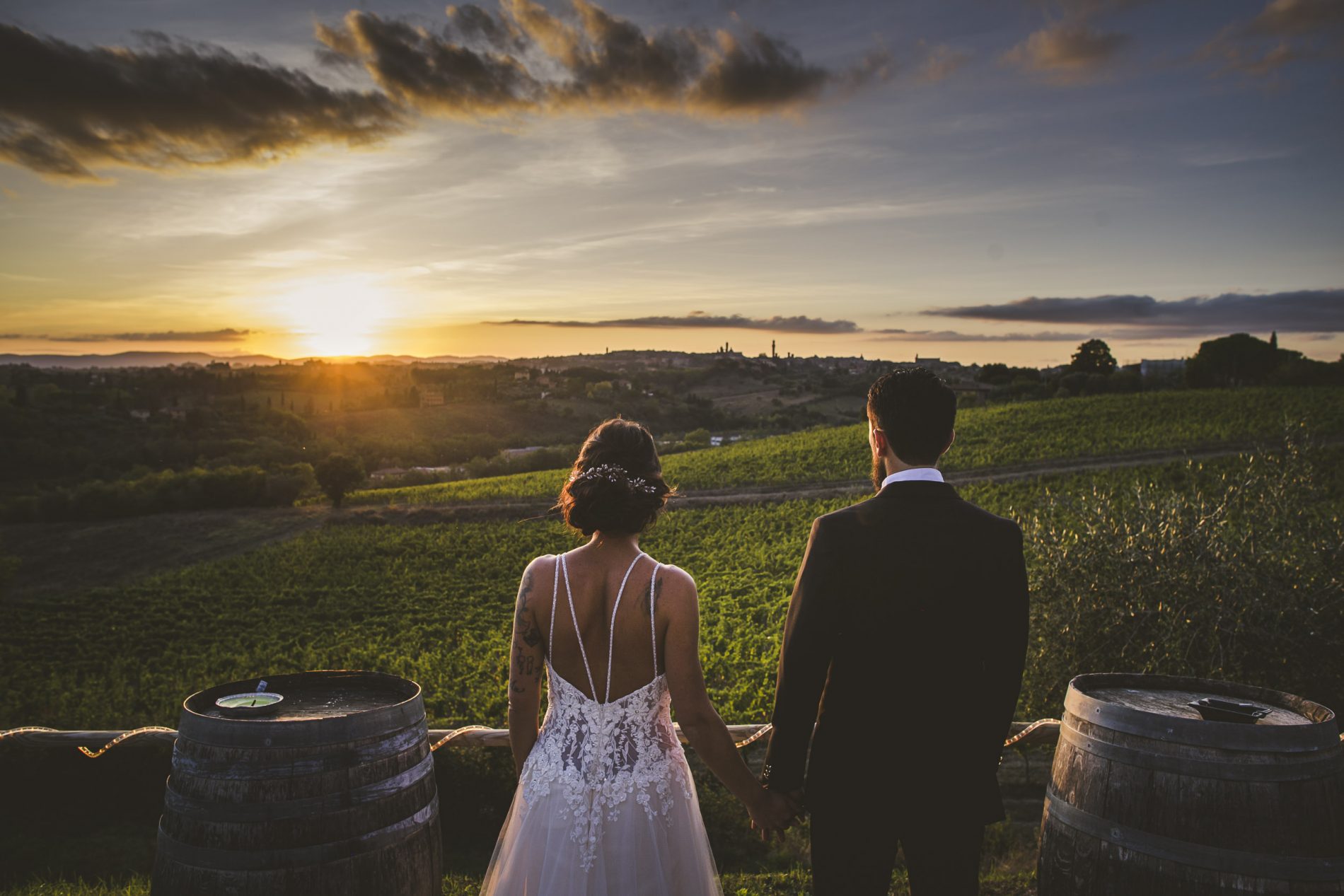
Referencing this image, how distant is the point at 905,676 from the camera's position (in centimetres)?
237

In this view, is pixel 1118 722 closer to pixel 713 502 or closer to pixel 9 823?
pixel 9 823

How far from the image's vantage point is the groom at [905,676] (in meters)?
2.38

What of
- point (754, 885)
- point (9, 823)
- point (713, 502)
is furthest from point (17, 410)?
point (754, 885)

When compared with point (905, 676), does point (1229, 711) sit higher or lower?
lower

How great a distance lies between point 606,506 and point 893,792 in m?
1.27

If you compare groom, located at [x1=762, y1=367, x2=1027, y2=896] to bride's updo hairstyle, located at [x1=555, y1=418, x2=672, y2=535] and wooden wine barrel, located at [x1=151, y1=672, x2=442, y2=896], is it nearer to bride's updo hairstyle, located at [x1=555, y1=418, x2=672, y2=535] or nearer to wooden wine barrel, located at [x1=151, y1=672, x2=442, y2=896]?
bride's updo hairstyle, located at [x1=555, y1=418, x2=672, y2=535]

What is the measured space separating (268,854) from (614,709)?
3.79 feet

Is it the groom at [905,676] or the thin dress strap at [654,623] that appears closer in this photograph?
the groom at [905,676]

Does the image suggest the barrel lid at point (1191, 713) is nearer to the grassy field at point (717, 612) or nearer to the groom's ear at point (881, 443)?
the groom's ear at point (881, 443)

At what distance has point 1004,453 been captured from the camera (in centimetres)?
3225

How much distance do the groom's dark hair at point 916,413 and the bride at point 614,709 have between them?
79 cm

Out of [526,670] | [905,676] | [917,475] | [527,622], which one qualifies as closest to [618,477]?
[527,622]

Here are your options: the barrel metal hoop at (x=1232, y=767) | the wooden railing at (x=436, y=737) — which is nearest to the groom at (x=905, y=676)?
the barrel metal hoop at (x=1232, y=767)

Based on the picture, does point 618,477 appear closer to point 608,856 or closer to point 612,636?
point 612,636
